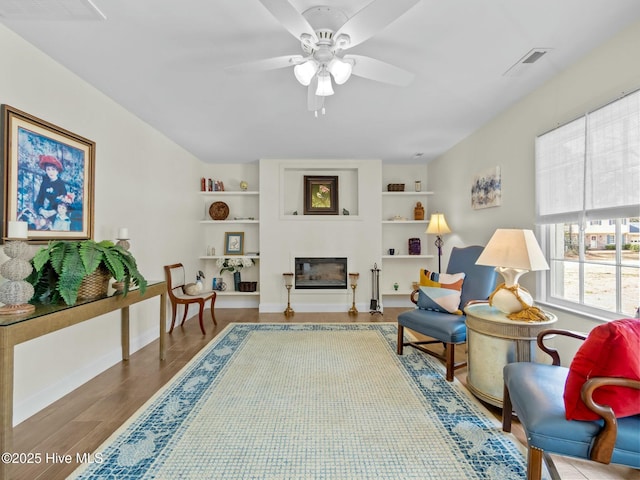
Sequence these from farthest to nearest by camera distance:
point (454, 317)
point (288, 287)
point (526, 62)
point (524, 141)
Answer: point (288, 287), point (524, 141), point (454, 317), point (526, 62)

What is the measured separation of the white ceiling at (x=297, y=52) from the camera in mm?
1724

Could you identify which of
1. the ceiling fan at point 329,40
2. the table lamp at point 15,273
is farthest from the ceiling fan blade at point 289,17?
the table lamp at point 15,273

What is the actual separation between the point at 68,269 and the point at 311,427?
1847 millimetres

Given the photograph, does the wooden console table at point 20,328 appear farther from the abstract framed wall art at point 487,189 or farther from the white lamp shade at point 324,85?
the abstract framed wall art at point 487,189

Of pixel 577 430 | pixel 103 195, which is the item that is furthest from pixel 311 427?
pixel 103 195

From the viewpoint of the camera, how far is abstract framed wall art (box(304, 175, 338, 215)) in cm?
508

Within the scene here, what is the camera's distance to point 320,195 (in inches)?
201

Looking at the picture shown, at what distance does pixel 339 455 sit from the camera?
1652 millimetres

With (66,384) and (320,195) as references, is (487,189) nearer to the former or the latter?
(320,195)

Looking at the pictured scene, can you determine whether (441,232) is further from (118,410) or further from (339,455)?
(118,410)

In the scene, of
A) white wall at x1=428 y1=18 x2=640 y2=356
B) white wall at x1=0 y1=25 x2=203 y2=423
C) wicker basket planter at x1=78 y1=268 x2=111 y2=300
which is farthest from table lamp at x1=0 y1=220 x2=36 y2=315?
white wall at x1=428 y1=18 x2=640 y2=356

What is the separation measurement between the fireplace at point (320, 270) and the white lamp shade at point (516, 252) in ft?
9.44

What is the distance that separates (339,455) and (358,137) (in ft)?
11.2

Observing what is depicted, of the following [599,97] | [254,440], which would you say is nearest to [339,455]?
[254,440]
